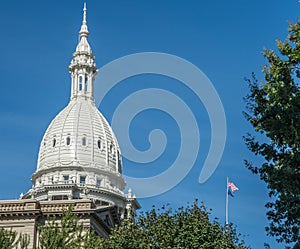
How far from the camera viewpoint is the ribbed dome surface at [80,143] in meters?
132

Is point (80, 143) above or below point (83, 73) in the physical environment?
below

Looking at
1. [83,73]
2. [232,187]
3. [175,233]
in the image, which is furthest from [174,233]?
[83,73]

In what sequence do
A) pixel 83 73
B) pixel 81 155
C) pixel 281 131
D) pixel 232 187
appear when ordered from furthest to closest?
pixel 83 73 < pixel 81 155 < pixel 232 187 < pixel 281 131

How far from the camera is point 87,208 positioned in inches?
2653

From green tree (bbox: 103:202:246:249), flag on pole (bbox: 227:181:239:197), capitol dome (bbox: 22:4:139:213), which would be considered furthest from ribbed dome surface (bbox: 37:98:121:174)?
green tree (bbox: 103:202:246:249)

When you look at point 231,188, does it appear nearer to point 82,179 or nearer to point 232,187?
point 232,187

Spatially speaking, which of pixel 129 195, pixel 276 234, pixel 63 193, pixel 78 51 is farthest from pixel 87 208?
pixel 78 51

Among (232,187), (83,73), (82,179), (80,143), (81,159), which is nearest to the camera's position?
(232,187)

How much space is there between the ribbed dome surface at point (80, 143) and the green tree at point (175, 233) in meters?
80.2

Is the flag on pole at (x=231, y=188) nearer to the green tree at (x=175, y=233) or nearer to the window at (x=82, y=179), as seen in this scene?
the green tree at (x=175, y=233)

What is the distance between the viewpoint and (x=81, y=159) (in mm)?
131875

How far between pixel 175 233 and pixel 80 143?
3395 inches

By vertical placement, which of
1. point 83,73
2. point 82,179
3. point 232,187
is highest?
point 83,73

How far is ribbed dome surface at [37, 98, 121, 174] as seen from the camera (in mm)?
132125
